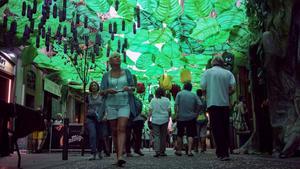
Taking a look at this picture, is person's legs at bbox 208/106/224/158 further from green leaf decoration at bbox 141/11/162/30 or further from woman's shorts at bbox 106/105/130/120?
green leaf decoration at bbox 141/11/162/30

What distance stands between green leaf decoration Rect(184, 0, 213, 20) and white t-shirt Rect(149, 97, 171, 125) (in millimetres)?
2836

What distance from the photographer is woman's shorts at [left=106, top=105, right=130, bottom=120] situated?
620cm

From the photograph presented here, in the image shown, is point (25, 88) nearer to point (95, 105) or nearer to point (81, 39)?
point (81, 39)

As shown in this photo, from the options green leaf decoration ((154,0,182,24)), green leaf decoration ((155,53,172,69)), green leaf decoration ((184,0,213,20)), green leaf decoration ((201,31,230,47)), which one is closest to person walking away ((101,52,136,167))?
green leaf decoration ((154,0,182,24))

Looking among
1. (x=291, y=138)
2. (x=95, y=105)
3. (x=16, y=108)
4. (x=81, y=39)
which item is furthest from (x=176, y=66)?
(x=16, y=108)

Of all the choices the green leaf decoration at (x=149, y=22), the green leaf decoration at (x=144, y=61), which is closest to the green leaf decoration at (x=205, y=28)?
the green leaf decoration at (x=149, y=22)

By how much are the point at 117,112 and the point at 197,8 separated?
5.63 metres

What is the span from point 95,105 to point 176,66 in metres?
9.64

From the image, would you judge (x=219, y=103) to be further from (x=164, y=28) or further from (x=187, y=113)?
(x=164, y=28)

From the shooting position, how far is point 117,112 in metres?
6.24

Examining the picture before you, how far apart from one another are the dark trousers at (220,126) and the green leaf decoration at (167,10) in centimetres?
448

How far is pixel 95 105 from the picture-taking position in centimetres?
877

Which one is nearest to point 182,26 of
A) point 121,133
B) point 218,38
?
point 218,38

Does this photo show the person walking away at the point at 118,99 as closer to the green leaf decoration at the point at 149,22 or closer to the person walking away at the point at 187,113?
the person walking away at the point at 187,113
